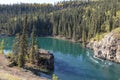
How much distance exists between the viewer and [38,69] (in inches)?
4523

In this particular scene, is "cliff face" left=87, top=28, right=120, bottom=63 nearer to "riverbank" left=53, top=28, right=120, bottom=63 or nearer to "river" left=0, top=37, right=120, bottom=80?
Answer: "riverbank" left=53, top=28, right=120, bottom=63

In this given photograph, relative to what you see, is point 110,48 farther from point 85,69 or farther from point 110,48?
point 85,69

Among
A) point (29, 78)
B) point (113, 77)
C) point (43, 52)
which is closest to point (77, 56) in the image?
point (43, 52)

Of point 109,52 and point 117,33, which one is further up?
point 117,33

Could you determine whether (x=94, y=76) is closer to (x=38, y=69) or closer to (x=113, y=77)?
(x=113, y=77)

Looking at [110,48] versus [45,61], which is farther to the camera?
[110,48]

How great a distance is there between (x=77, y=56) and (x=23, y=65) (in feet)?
185

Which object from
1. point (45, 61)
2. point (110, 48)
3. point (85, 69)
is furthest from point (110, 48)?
point (45, 61)

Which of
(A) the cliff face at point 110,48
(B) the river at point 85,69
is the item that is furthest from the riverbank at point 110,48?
(B) the river at point 85,69

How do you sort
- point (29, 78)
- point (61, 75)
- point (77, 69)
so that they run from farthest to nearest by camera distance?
point (77, 69), point (61, 75), point (29, 78)

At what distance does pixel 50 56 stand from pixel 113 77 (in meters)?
29.2

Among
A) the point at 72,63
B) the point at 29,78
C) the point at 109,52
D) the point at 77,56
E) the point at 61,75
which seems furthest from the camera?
the point at 77,56

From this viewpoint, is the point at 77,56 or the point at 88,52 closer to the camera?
the point at 77,56

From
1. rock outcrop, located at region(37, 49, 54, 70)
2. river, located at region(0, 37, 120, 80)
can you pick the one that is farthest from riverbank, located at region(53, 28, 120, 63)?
rock outcrop, located at region(37, 49, 54, 70)
